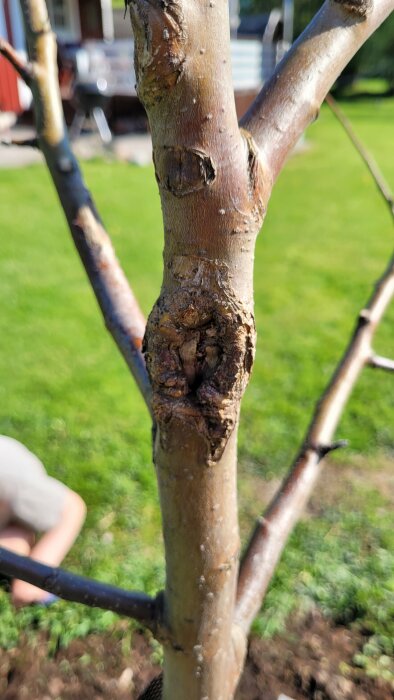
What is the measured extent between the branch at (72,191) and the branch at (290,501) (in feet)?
1.48

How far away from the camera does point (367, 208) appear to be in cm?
774

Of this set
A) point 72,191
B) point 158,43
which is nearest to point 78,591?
point 72,191

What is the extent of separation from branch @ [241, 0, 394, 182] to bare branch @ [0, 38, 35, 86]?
65cm

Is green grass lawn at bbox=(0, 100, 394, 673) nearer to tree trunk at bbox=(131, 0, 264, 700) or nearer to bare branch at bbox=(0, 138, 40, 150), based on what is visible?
tree trunk at bbox=(131, 0, 264, 700)

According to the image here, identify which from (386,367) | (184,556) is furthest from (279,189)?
(184,556)

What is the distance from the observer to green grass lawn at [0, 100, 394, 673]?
2.58 meters

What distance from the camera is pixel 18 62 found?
1.31 meters

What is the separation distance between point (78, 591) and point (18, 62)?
106cm

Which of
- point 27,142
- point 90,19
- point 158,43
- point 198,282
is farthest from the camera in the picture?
point 90,19

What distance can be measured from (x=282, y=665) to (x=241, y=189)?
1.86 m

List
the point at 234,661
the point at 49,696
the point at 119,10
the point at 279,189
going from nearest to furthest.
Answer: the point at 234,661
the point at 49,696
the point at 279,189
the point at 119,10

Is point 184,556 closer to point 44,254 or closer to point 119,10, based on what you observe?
point 44,254

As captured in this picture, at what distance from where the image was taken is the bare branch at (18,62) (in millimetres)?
1294

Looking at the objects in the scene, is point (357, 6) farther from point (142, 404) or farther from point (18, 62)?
point (142, 404)
